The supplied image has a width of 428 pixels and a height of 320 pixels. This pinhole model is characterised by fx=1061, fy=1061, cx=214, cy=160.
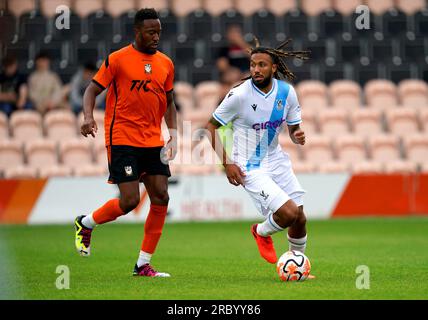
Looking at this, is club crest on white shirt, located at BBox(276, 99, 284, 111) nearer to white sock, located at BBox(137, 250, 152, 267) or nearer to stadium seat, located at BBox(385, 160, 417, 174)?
white sock, located at BBox(137, 250, 152, 267)

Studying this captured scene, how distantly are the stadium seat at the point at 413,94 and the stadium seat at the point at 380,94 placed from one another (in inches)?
8.0

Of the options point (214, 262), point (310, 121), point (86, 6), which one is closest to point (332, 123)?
point (310, 121)

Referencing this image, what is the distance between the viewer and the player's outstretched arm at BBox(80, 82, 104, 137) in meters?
10.0

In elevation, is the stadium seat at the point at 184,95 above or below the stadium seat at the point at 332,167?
above

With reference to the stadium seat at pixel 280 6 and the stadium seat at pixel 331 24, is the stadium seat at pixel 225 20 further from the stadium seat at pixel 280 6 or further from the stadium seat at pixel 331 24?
the stadium seat at pixel 331 24

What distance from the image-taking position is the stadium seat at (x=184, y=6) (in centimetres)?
2286

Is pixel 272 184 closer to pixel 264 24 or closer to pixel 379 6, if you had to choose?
pixel 264 24

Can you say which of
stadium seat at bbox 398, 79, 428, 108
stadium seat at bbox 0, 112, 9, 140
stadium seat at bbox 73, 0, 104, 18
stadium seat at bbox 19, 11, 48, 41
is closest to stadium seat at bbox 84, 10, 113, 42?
stadium seat at bbox 73, 0, 104, 18

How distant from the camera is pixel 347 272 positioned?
35.6 ft

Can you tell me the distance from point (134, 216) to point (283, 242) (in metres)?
4.99

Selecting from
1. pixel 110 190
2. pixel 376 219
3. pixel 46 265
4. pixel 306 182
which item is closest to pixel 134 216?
pixel 110 190

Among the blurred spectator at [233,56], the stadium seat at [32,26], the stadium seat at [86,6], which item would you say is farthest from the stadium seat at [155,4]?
the blurred spectator at [233,56]
